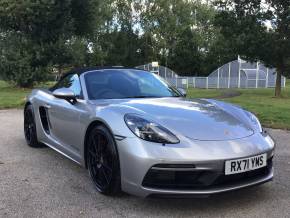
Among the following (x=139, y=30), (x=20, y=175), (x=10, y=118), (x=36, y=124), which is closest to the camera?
(x=20, y=175)

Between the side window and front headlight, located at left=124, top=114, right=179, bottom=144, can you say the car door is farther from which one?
front headlight, located at left=124, top=114, right=179, bottom=144

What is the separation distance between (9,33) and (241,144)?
24731 millimetres

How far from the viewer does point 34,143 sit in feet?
22.5

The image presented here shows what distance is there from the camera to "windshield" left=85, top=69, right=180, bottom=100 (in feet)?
16.9

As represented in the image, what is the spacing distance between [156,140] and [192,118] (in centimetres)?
55

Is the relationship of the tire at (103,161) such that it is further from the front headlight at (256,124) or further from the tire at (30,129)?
the tire at (30,129)

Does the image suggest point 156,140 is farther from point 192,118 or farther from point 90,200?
point 90,200

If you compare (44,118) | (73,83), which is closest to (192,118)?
(73,83)

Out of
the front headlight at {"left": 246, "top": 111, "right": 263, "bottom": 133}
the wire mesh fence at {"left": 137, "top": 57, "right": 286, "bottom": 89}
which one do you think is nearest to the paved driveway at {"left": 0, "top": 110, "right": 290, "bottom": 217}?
the front headlight at {"left": 246, "top": 111, "right": 263, "bottom": 133}

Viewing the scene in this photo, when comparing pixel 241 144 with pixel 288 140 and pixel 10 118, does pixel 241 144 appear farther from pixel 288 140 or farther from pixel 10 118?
pixel 10 118

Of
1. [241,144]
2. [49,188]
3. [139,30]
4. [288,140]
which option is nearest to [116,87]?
[49,188]

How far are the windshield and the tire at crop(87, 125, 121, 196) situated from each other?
2.26 feet

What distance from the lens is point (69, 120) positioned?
521 centimetres

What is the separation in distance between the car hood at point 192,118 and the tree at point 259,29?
836 inches
